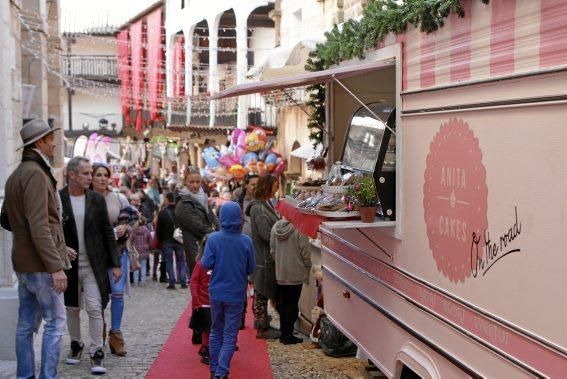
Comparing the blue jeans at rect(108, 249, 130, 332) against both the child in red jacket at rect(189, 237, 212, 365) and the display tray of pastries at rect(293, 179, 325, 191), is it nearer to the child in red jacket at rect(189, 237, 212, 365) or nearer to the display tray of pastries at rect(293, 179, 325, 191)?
the child in red jacket at rect(189, 237, 212, 365)

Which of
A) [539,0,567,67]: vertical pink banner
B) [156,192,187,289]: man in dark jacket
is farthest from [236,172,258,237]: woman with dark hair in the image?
[539,0,567,67]: vertical pink banner

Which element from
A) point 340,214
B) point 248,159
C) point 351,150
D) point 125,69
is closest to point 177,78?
point 125,69

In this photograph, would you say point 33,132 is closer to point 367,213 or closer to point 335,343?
point 367,213

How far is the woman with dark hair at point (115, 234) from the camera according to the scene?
26.7 feet

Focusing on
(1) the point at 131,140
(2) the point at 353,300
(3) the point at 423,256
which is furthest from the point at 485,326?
(1) the point at 131,140

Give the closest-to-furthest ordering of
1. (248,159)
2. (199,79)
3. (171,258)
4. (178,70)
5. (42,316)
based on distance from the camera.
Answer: (42,316), (171,258), (248,159), (178,70), (199,79)

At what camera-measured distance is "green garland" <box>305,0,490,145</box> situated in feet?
16.1

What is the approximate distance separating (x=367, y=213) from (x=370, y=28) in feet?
4.32

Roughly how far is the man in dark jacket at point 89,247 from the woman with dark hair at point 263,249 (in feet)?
6.95

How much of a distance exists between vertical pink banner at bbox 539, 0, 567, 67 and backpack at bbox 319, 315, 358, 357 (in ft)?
17.6

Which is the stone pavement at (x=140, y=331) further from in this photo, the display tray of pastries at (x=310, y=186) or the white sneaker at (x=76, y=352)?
the display tray of pastries at (x=310, y=186)

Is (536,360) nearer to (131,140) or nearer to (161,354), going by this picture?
(161,354)

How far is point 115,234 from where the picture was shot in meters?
8.05

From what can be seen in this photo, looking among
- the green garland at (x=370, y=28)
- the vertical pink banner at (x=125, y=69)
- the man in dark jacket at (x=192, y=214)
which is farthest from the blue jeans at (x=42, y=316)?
the vertical pink banner at (x=125, y=69)
